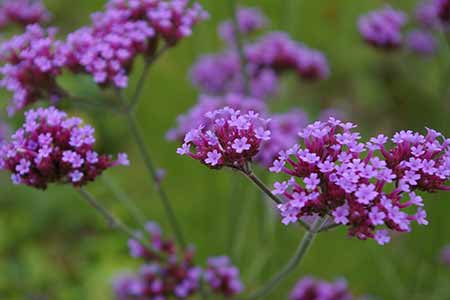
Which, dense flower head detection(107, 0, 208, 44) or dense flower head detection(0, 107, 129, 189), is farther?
dense flower head detection(107, 0, 208, 44)

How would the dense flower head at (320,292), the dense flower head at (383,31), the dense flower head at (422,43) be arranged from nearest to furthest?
the dense flower head at (320,292), the dense flower head at (383,31), the dense flower head at (422,43)

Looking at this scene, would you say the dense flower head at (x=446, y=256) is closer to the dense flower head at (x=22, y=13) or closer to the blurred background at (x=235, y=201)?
the blurred background at (x=235, y=201)

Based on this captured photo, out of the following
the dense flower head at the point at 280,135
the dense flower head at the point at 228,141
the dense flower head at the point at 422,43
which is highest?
the dense flower head at the point at 422,43

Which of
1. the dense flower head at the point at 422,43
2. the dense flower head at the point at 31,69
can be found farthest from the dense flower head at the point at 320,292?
the dense flower head at the point at 422,43

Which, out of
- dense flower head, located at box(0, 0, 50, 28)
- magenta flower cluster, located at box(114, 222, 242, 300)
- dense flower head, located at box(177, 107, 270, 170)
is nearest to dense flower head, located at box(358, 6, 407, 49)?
magenta flower cluster, located at box(114, 222, 242, 300)

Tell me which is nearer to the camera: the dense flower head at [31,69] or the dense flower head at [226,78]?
the dense flower head at [31,69]

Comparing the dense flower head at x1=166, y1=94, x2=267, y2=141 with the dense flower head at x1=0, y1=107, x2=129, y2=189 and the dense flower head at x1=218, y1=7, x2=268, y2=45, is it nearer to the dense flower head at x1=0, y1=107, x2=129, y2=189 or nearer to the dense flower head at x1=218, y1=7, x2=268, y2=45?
the dense flower head at x1=218, y1=7, x2=268, y2=45
